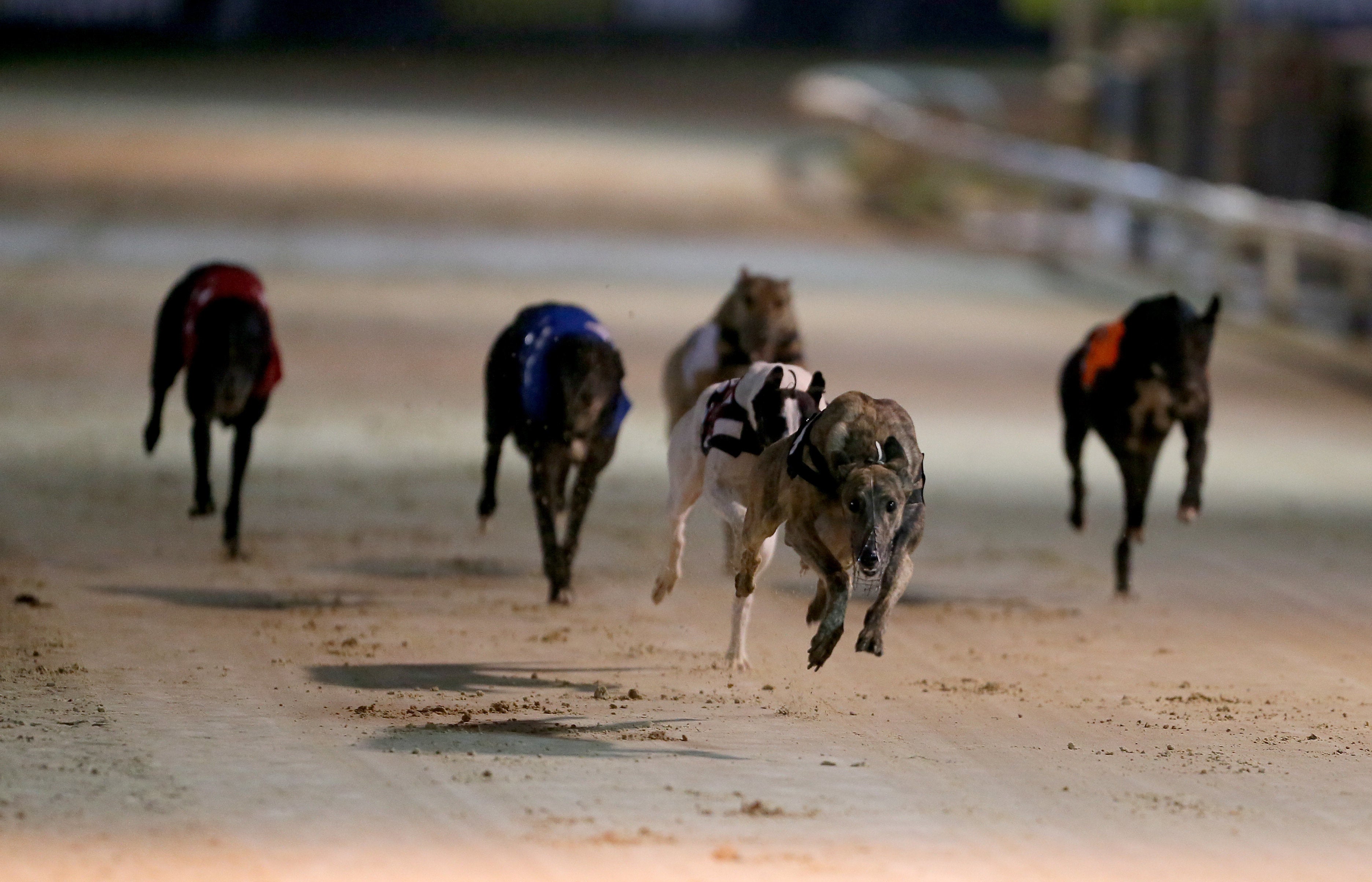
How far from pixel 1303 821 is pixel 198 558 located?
4721 mm

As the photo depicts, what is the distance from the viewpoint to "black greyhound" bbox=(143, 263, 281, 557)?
8883 mm

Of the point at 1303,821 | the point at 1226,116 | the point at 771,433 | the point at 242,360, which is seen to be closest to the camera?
the point at 1303,821

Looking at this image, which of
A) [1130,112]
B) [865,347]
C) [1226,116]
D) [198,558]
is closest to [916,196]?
[1130,112]

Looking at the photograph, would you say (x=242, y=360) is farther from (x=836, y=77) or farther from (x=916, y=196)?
(x=836, y=77)

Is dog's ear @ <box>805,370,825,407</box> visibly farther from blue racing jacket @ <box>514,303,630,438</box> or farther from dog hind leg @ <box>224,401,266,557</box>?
dog hind leg @ <box>224,401,266,557</box>

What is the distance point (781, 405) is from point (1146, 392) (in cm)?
206

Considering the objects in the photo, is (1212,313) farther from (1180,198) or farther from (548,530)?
(1180,198)

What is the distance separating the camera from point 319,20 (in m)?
46.7

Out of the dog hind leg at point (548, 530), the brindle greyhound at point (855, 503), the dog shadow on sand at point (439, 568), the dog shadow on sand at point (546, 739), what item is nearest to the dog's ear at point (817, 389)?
the brindle greyhound at point (855, 503)

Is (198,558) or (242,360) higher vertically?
(242,360)

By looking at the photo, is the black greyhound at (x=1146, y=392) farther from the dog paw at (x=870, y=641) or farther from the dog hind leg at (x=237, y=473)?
the dog hind leg at (x=237, y=473)

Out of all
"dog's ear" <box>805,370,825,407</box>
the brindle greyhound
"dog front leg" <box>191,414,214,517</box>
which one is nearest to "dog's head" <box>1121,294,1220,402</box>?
"dog's ear" <box>805,370,825,407</box>

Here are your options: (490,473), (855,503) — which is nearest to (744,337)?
(490,473)

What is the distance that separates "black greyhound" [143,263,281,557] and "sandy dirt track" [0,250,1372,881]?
0.37 meters
